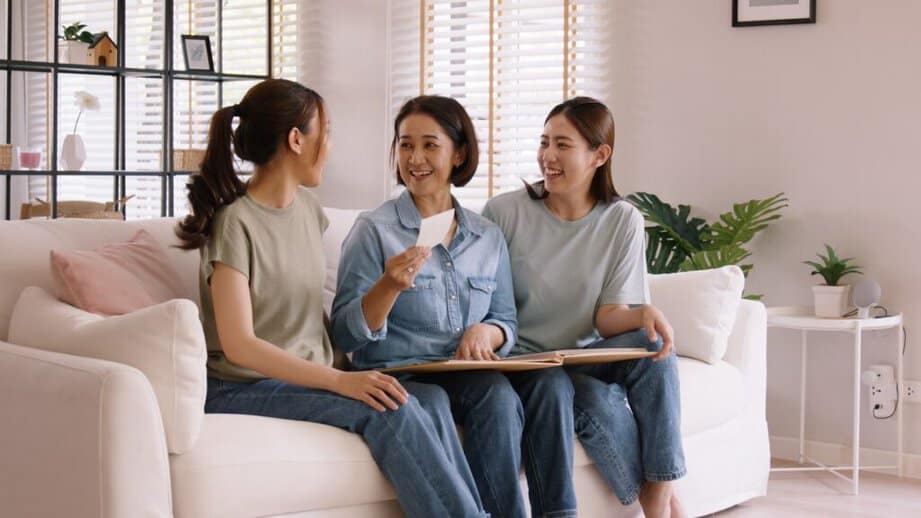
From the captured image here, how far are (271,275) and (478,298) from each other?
50 centimetres

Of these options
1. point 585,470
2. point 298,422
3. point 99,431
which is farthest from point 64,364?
point 585,470

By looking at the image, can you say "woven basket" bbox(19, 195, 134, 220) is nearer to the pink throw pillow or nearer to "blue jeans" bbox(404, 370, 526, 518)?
the pink throw pillow

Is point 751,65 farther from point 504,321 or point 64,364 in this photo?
point 64,364

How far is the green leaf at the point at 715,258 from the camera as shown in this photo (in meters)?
3.83

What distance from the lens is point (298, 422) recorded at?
2.26m

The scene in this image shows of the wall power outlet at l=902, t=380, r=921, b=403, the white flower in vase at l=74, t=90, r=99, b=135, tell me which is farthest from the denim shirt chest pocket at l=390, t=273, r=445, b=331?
the white flower in vase at l=74, t=90, r=99, b=135

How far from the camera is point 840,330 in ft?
12.2

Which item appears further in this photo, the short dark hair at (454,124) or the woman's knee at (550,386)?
the short dark hair at (454,124)

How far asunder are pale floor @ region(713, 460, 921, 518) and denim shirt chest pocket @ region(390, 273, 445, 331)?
1182 mm

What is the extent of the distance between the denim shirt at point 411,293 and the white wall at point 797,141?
171 centimetres

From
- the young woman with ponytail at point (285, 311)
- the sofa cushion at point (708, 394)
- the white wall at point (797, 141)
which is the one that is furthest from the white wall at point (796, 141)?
the young woman with ponytail at point (285, 311)

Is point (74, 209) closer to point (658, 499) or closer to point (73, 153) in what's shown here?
point (73, 153)

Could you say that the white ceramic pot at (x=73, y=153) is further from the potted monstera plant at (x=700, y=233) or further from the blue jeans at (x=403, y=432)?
the blue jeans at (x=403, y=432)

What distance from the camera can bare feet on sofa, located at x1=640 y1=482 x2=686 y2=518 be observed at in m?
2.62
